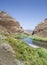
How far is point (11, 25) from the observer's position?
7215 inches

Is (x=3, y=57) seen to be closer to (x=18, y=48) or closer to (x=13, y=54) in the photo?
(x=13, y=54)

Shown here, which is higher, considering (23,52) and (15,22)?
(15,22)

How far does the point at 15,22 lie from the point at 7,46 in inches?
6840

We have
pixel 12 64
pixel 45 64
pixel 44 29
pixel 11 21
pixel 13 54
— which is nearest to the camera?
pixel 12 64

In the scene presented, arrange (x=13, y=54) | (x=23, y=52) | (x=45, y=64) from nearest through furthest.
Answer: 1. (x=13, y=54)
2. (x=23, y=52)
3. (x=45, y=64)

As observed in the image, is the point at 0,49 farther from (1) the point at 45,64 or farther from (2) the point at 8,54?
(1) the point at 45,64

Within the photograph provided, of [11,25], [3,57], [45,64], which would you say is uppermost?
[11,25]

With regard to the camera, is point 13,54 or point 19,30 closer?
point 13,54

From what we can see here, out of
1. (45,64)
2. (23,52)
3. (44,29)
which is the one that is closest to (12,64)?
(23,52)

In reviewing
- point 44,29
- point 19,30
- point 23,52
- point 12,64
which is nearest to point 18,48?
point 23,52

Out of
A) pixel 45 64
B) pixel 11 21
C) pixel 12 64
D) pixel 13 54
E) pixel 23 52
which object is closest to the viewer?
pixel 12 64

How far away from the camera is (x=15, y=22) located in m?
188

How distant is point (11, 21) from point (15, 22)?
6970 mm

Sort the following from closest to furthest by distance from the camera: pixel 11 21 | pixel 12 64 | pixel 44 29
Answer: pixel 12 64
pixel 44 29
pixel 11 21
